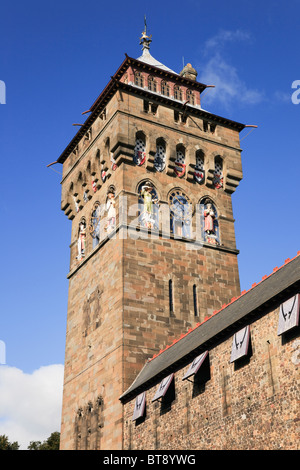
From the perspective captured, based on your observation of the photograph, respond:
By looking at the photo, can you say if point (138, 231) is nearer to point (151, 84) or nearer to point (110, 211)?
point (110, 211)

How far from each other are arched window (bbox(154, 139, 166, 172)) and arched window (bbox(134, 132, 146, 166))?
90 centimetres

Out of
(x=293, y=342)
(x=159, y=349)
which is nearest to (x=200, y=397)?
(x=293, y=342)

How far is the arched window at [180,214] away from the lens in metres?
36.7

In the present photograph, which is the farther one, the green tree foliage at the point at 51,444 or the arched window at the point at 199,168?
→ the green tree foliage at the point at 51,444

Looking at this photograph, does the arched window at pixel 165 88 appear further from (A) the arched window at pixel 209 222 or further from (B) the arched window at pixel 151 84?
(A) the arched window at pixel 209 222

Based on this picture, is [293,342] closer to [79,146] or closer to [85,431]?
[85,431]

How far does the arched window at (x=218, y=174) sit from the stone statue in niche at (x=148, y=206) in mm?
5087

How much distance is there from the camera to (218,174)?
40312mm

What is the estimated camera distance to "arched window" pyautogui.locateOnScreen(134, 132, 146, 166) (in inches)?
1468

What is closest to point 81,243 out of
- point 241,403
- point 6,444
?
point 241,403

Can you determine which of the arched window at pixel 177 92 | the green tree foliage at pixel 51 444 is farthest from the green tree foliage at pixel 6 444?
the arched window at pixel 177 92

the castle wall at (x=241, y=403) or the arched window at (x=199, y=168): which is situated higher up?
the arched window at (x=199, y=168)

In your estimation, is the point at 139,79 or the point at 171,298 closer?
the point at 171,298

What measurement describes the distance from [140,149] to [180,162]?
9.59 feet
